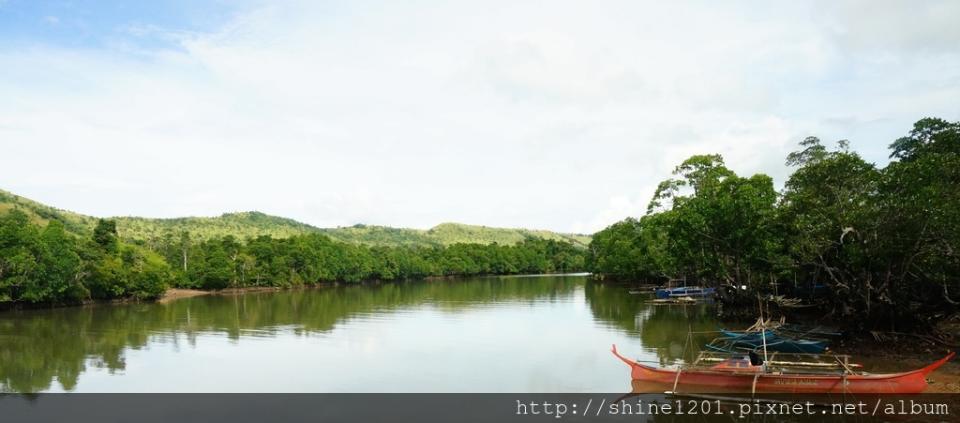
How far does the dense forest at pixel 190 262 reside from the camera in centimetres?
5734

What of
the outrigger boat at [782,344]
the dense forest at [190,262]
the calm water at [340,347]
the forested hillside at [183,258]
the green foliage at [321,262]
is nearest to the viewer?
the calm water at [340,347]

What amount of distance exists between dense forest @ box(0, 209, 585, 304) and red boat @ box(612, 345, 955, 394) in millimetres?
58215

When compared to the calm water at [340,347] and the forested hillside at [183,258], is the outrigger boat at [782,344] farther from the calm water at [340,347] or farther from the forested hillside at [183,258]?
the forested hillside at [183,258]

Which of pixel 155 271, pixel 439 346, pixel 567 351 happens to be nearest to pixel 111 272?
pixel 155 271

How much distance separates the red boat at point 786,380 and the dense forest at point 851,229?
6453mm

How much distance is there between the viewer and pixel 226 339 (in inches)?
1556

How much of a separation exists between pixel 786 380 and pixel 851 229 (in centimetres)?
1028

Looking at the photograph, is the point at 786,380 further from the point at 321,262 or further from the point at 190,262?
the point at 321,262

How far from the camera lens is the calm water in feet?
85.8

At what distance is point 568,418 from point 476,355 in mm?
12876

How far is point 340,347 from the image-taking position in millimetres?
35750

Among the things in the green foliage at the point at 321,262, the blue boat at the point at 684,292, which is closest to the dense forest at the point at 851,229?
the blue boat at the point at 684,292

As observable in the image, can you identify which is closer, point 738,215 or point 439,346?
point 439,346

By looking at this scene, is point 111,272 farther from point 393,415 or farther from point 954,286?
point 954,286
